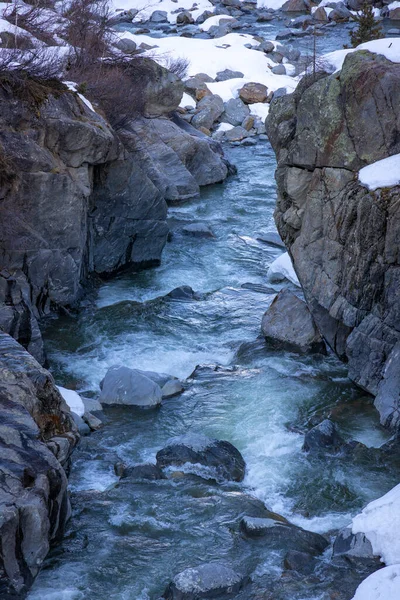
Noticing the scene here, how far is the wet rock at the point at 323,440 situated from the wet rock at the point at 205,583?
271 cm

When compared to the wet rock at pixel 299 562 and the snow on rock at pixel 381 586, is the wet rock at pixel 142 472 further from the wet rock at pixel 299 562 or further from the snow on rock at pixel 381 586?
the snow on rock at pixel 381 586

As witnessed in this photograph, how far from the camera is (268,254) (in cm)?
1730

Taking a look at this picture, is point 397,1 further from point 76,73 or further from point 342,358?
point 342,358

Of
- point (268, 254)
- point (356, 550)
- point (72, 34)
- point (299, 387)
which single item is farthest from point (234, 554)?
point (72, 34)

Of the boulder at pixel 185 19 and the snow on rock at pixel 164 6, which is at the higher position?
the snow on rock at pixel 164 6

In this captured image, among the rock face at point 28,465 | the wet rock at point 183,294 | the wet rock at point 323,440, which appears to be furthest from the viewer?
the wet rock at point 183,294

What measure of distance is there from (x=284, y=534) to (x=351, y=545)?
0.76 meters

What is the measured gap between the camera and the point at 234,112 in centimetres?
2758

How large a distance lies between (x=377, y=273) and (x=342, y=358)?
6.15ft

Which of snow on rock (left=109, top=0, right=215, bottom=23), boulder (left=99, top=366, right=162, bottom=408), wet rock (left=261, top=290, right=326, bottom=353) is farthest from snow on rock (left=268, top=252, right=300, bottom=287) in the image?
snow on rock (left=109, top=0, right=215, bottom=23)

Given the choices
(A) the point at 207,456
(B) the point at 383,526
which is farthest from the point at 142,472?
(B) the point at 383,526

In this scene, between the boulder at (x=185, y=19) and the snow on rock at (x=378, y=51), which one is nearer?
the snow on rock at (x=378, y=51)

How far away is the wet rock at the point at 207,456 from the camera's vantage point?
9672mm

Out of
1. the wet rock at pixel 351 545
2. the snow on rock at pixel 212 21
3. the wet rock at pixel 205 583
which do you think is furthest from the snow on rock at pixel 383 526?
the snow on rock at pixel 212 21
